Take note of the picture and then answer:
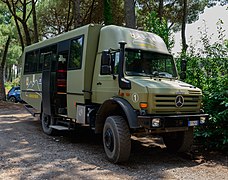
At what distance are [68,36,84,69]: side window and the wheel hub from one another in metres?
2.08

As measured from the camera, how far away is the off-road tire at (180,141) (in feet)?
22.0

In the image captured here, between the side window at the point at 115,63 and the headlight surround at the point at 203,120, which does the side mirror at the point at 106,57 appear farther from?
the headlight surround at the point at 203,120

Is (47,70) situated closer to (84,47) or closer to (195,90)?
(84,47)

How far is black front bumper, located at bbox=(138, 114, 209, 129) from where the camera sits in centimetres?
549

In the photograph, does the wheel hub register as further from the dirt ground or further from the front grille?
the front grille

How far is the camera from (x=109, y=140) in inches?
241

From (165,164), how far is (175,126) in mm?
908

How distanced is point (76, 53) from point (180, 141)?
3520 mm

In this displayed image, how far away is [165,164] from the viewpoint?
610 centimetres

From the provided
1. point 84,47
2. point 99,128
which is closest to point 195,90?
point 99,128

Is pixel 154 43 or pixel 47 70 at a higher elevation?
pixel 154 43

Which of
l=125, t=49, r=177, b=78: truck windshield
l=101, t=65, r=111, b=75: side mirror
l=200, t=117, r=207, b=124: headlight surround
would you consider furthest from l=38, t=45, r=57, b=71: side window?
l=200, t=117, r=207, b=124: headlight surround

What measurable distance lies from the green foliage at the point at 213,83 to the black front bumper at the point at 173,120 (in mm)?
1039

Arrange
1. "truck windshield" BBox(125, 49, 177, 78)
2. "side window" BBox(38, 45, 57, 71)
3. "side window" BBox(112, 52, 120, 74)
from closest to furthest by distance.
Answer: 1. "side window" BBox(112, 52, 120, 74)
2. "truck windshield" BBox(125, 49, 177, 78)
3. "side window" BBox(38, 45, 57, 71)
